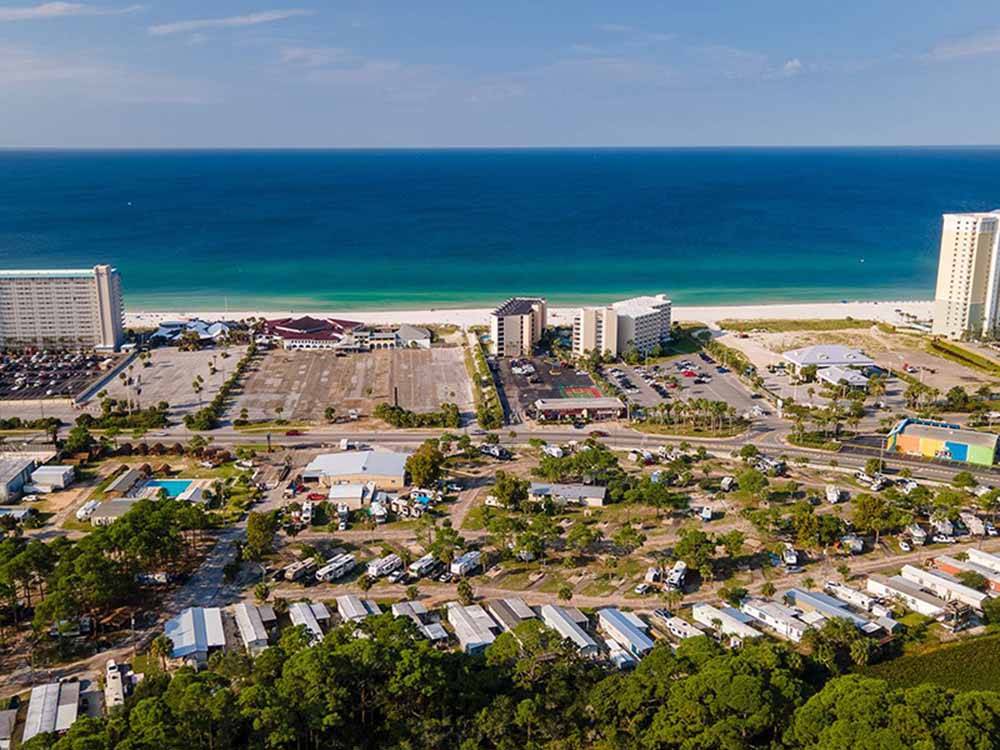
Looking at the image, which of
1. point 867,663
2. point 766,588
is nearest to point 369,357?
point 766,588

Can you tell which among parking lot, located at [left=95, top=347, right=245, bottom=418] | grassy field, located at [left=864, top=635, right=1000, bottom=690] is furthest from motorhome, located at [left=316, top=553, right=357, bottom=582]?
parking lot, located at [left=95, top=347, right=245, bottom=418]

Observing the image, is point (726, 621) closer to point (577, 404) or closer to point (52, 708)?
point (52, 708)

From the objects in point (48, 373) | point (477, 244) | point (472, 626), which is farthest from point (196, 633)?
point (477, 244)

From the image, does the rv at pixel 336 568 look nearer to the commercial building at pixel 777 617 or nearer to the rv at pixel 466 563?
the rv at pixel 466 563

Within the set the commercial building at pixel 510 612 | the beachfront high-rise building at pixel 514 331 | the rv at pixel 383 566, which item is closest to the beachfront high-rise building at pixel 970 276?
the beachfront high-rise building at pixel 514 331

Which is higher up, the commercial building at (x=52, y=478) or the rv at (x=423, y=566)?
the commercial building at (x=52, y=478)

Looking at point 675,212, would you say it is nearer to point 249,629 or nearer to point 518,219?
point 518,219
